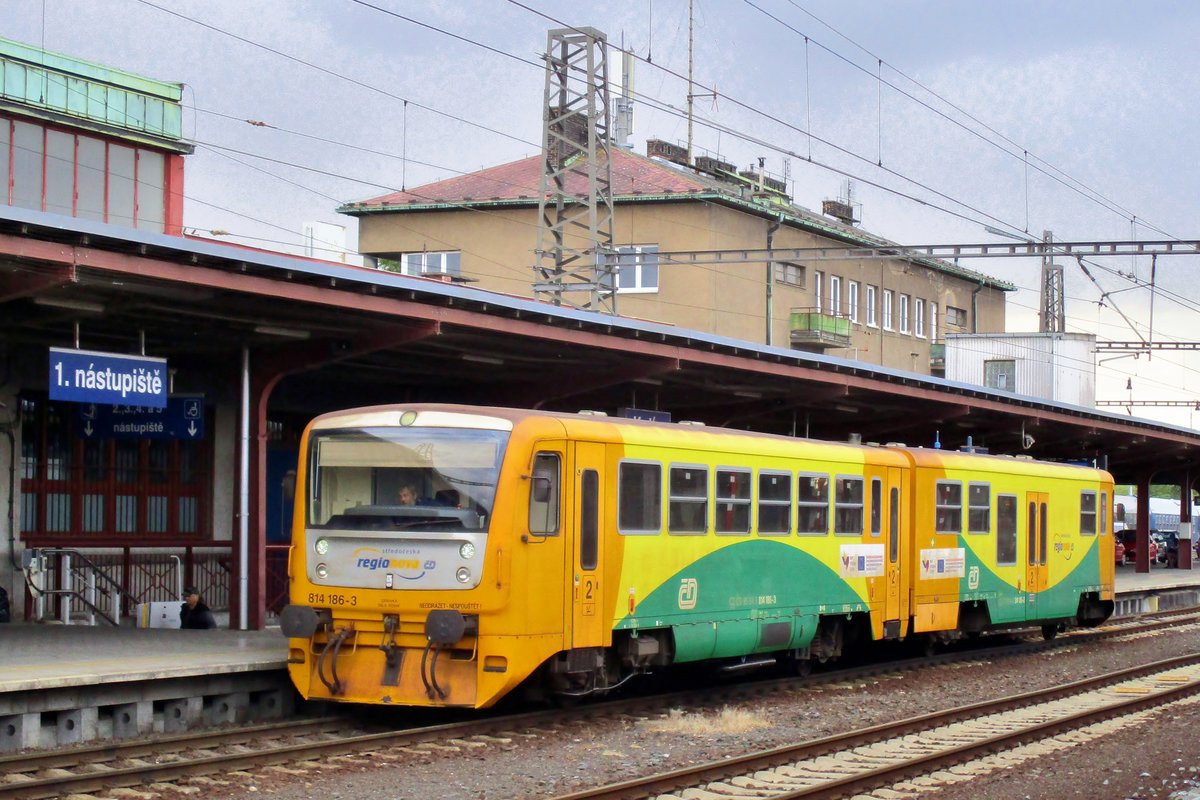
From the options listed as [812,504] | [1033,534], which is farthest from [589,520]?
[1033,534]

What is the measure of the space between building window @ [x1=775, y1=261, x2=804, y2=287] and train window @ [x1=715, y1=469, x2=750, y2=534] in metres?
34.5

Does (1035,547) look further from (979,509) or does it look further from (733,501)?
(733,501)

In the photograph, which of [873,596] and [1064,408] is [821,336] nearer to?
[1064,408]

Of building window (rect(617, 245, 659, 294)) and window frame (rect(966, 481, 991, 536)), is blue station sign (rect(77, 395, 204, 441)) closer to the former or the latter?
window frame (rect(966, 481, 991, 536))

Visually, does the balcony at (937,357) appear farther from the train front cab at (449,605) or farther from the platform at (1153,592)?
the train front cab at (449,605)

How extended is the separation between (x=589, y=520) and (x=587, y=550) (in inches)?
10.0

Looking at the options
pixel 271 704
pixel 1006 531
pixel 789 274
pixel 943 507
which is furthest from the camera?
pixel 789 274

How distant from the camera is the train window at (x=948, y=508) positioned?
19.9 m

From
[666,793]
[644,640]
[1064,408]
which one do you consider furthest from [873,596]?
[1064,408]

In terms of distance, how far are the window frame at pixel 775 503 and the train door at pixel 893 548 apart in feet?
8.01

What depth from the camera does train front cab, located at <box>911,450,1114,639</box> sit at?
19766 millimetres

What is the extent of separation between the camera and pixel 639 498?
1433 centimetres

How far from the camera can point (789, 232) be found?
169ft

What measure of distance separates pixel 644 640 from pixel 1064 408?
19.8m
